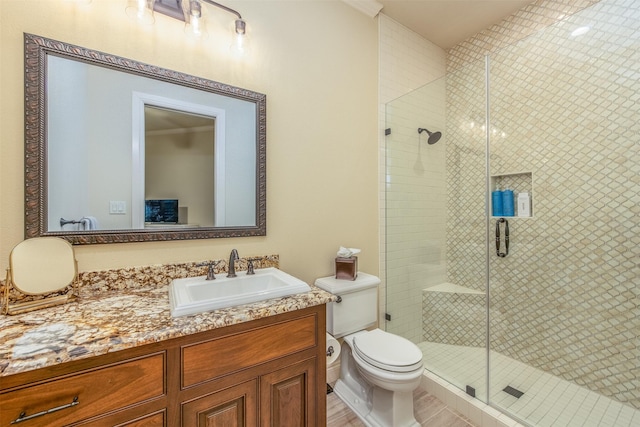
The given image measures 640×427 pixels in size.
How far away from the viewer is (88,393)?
0.73 m

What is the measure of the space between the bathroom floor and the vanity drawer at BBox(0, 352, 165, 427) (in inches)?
46.0

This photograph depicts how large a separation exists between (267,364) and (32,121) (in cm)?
135

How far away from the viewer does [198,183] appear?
4.70 feet

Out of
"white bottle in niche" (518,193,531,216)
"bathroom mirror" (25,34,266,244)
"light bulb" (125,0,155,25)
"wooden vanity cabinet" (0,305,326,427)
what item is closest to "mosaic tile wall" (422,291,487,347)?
"white bottle in niche" (518,193,531,216)

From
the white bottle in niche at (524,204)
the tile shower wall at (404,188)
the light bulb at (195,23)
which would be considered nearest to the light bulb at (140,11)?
the light bulb at (195,23)

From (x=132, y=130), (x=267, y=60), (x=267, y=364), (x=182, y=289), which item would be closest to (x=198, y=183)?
(x=132, y=130)

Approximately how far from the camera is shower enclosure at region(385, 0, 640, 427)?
63.4 inches

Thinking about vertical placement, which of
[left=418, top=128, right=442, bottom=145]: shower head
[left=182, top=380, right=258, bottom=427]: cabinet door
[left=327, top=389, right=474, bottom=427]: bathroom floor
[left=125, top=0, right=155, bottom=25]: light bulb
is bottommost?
[left=327, top=389, right=474, bottom=427]: bathroom floor

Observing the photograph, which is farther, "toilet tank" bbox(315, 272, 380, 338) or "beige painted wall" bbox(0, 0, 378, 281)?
"toilet tank" bbox(315, 272, 380, 338)

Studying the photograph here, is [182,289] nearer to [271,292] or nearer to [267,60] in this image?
[271,292]

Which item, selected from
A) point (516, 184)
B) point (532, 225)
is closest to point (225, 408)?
point (532, 225)

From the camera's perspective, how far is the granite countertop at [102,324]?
2.25 feet

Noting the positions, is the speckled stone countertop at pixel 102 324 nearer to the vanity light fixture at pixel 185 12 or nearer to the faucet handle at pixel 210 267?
the faucet handle at pixel 210 267

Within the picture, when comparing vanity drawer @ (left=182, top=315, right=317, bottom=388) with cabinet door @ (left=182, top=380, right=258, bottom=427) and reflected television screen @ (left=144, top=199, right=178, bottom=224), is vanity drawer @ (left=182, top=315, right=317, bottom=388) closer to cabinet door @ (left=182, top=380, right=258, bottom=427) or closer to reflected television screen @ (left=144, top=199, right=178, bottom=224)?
cabinet door @ (left=182, top=380, right=258, bottom=427)
